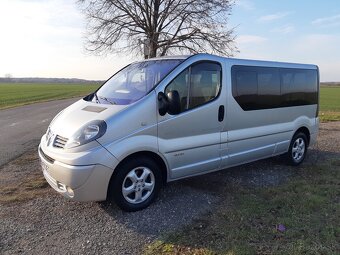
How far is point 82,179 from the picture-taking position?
13.7ft

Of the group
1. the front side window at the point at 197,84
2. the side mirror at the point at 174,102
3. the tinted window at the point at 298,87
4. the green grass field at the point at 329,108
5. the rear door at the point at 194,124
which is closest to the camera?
the side mirror at the point at 174,102

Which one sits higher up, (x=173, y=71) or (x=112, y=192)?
(x=173, y=71)

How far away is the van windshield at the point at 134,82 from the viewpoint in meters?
4.91

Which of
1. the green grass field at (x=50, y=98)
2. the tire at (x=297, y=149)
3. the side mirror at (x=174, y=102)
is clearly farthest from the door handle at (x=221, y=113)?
the green grass field at (x=50, y=98)

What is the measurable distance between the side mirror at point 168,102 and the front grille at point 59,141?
1256 mm

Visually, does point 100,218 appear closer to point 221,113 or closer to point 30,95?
point 221,113

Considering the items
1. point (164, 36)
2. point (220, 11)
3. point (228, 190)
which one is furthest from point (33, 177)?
point (220, 11)

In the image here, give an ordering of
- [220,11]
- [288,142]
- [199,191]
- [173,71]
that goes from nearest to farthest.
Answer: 1. [173,71]
2. [199,191]
3. [288,142]
4. [220,11]

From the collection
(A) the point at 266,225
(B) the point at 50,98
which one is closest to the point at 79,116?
(A) the point at 266,225

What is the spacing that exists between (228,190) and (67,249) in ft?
8.67

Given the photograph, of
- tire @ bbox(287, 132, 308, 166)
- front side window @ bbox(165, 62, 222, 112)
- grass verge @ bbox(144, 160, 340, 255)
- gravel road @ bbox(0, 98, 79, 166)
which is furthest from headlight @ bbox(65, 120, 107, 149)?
tire @ bbox(287, 132, 308, 166)

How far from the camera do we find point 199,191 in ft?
17.7

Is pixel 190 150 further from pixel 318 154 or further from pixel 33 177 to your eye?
pixel 318 154

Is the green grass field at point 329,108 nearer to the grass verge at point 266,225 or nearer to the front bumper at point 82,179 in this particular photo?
the grass verge at point 266,225
